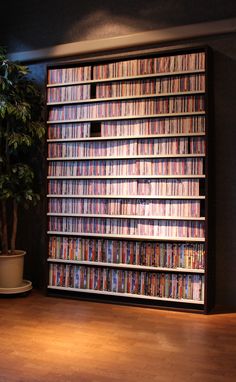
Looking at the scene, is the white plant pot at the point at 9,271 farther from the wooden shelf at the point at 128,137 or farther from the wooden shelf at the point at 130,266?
the wooden shelf at the point at 128,137

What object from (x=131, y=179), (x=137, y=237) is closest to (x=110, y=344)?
(x=137, y=237)

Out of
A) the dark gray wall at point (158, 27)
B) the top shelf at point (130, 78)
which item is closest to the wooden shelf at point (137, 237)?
the dark gray wall at point (158, 27)

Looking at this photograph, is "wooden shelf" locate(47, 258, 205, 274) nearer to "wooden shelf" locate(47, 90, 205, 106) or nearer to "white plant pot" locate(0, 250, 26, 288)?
"white plant pot" locate(0, 250, 26, 288)

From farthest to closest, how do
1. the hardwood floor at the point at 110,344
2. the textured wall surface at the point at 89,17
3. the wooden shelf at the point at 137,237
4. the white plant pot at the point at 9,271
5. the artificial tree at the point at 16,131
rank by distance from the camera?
the white plant pot at the point at 9,271, the artificial tree at the point at 16,131, the textured wall surface at the point at 89,17, the wooden shelf at the point at 137,237, the hardwood floor at the point at 110,344

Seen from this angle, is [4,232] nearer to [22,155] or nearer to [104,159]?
[22,155]

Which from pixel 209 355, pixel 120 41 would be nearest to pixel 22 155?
pixel 120 41

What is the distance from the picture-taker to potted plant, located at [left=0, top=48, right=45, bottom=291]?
3982mm

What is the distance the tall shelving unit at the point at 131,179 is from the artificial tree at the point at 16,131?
7.3 inches

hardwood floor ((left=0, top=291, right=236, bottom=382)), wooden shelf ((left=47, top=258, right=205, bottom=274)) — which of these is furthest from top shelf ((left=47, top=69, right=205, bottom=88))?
hardwood floor ((left=0, top=291, right=236, bottom=382))

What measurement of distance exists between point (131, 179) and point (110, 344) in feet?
5.03

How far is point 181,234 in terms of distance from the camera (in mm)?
3697

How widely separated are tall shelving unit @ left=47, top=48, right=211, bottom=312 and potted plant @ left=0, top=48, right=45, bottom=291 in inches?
7.5

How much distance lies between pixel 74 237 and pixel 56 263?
32 cm

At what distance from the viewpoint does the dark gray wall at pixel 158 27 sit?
12.2ft
